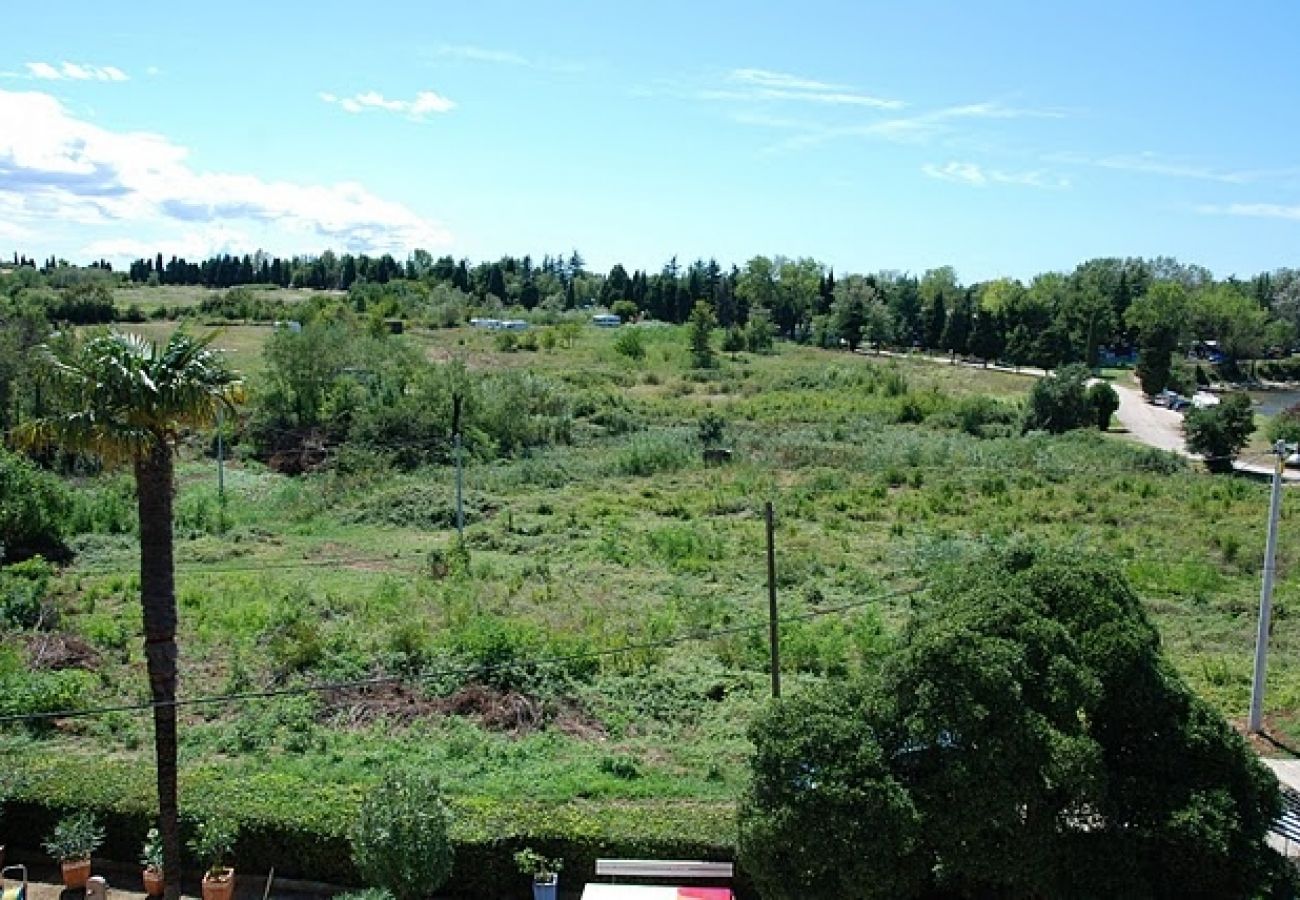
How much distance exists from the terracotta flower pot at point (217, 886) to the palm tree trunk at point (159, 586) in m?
1.00

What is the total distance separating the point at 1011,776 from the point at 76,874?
34.4 feet

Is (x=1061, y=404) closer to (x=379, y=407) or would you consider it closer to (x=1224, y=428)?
(x=1224, y=428)

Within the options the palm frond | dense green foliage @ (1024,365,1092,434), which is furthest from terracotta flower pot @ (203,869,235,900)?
dense green foliage @ (1024,365,1092,434)

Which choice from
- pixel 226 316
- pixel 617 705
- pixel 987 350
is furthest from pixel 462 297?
pixel 617 705

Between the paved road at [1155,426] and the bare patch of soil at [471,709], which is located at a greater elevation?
the paved road at [1155,426]

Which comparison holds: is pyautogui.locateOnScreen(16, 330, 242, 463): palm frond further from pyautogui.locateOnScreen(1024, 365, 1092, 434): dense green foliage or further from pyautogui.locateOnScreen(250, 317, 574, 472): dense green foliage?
pyautogui.locateOnScreen(1024, 365, 1092, 434): dense green foliage

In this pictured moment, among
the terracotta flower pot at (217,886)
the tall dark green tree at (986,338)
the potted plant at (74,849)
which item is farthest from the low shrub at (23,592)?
the tall dark green tree at (986,338)

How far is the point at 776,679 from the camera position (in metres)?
15.0

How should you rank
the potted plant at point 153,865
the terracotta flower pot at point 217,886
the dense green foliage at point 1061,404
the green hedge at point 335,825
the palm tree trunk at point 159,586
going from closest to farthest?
1. the palm tree trunk at point 159,586
2. the terracotta flower pot at point 217,886
3. the green hedge at point 335,825
4. the potted plant at point 153,865
5. the dense green foliage at point 1061,404

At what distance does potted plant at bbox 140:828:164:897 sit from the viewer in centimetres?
1259

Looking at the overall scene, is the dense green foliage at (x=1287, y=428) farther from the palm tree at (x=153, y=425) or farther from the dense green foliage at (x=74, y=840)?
the dense green foliage at (x=74, y=840)

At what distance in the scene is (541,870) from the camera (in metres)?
12.4

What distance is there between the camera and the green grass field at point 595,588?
1652cm

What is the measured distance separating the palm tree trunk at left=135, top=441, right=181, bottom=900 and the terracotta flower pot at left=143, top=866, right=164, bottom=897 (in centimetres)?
150
